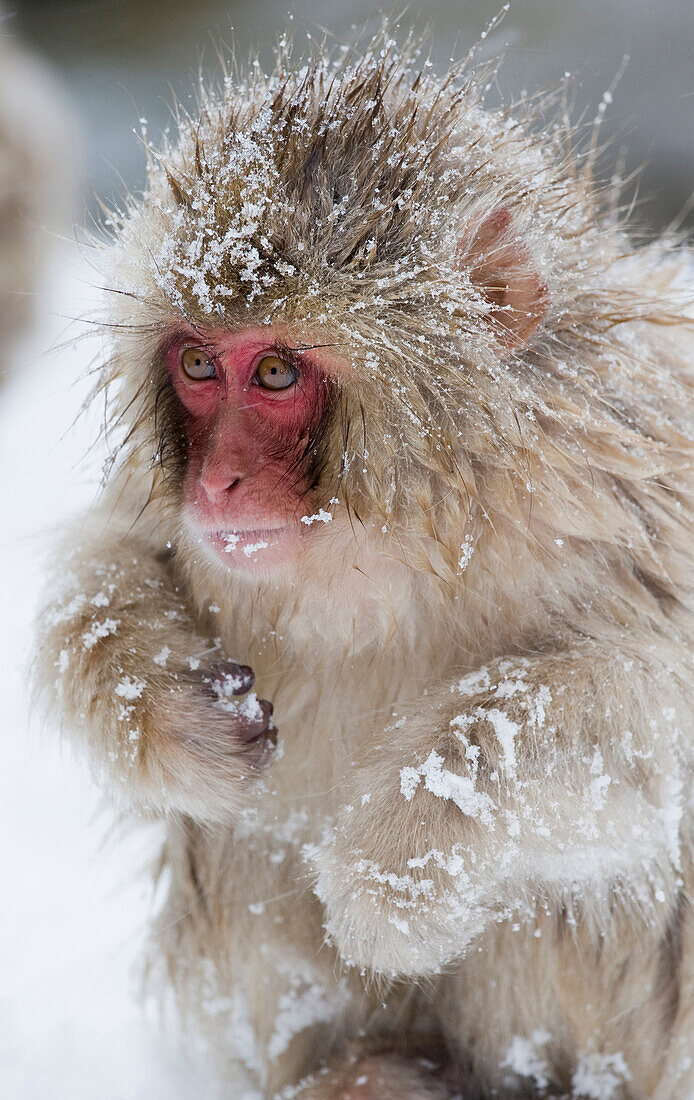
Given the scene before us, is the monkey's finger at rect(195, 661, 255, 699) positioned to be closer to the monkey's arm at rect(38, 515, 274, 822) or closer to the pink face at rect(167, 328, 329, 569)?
the monkey's arm at rect(38, 515, 274, 822)

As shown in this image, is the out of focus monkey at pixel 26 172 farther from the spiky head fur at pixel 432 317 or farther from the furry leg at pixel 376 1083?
the furry leg at pixel 376 1083

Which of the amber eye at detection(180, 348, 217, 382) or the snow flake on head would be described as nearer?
the snow flake on head

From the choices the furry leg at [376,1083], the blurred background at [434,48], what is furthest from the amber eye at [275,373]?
the furry leg at [376,1083]

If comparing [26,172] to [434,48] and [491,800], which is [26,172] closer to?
[434,48]

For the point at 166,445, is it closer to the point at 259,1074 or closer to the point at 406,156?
the point at 406,156

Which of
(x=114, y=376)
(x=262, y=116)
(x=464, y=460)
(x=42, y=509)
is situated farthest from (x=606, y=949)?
(x=42, y=509)

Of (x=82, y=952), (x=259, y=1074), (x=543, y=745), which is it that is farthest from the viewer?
(x=82, y=952)

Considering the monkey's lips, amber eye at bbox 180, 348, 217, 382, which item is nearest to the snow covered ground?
amber eye at bbox 180, 348, 217, 382
